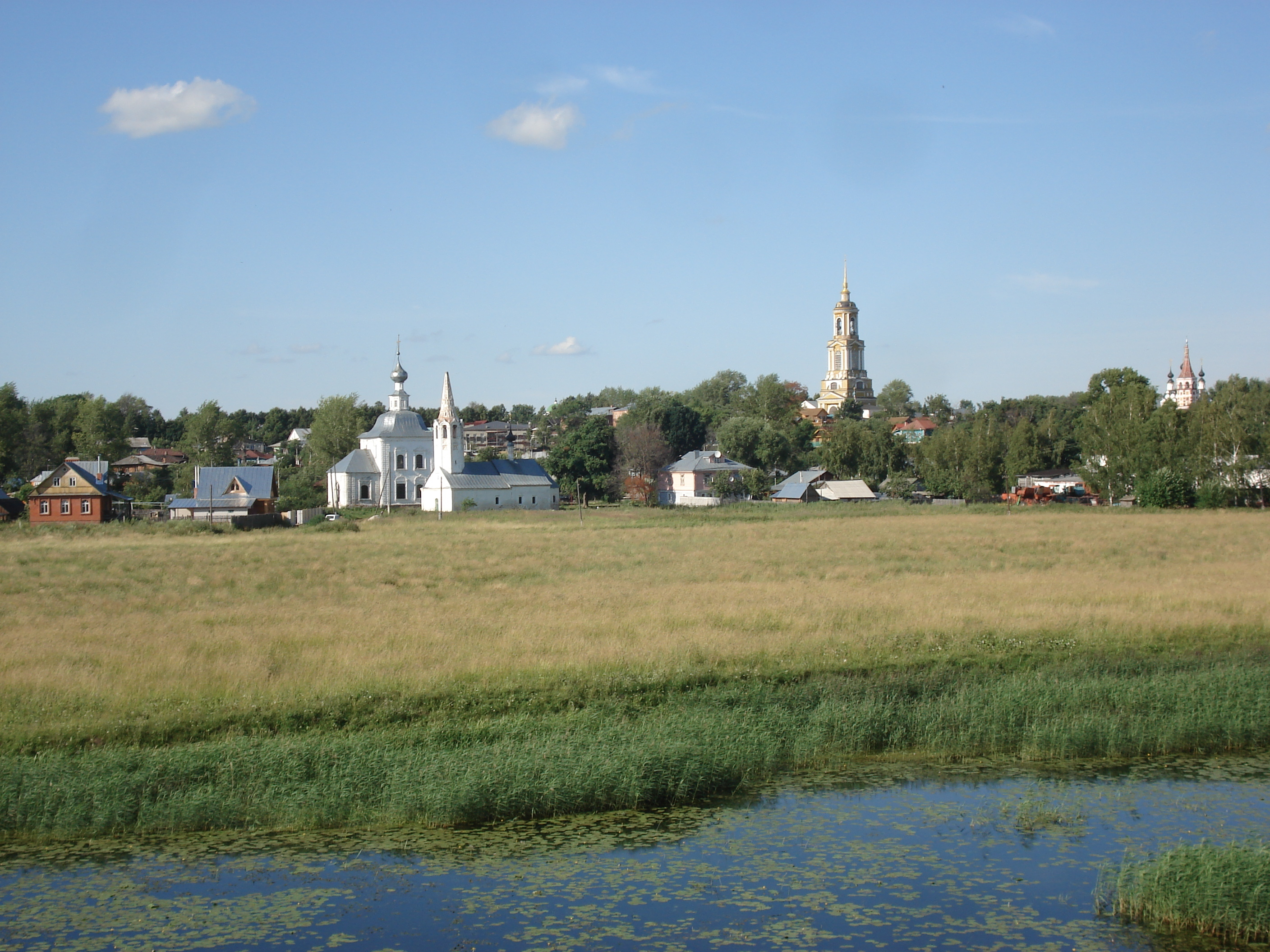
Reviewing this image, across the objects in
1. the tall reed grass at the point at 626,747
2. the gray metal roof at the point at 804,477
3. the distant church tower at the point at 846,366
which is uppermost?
the distant church tower at the point at 846,366

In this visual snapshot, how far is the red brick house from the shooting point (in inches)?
2279

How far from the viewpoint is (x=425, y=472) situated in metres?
78.3

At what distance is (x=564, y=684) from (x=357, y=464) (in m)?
64.4

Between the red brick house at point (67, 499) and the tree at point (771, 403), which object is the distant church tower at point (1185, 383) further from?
the red brick house at point (67, 499)

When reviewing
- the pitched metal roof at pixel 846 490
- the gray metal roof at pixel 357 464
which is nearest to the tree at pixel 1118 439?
the pitched metal roof at pixel 846 490

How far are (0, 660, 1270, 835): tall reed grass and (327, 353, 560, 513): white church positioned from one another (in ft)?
196

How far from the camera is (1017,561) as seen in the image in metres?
31.2

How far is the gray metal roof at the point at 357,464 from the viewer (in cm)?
7612

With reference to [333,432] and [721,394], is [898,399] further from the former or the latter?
[333,432]

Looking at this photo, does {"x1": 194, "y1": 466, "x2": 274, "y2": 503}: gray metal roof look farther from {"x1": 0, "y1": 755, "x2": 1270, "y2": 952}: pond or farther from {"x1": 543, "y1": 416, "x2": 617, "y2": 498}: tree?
{"x1": 0, "y1": 755, "x2": 1270, "y2": 952}: pond

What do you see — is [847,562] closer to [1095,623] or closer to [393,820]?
[1095,623]

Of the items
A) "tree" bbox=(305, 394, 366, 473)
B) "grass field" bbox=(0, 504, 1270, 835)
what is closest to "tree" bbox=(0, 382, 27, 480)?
"tree" bbox=(305, 394, 366, 473)

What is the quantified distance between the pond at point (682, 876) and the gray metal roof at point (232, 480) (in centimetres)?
5974

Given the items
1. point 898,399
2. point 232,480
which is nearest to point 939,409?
point 898,399
